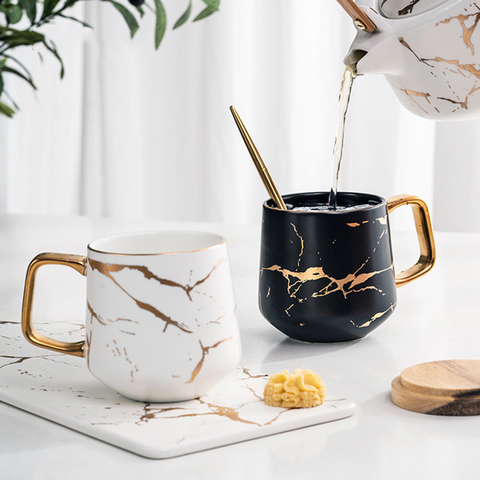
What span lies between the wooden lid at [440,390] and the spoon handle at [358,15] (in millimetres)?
264

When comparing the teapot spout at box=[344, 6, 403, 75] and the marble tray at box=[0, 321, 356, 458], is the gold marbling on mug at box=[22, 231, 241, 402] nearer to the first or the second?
the marble tray at box=[0, 321, 356, 458]

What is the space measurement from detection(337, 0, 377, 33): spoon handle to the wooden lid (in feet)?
0.87

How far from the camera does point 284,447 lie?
45 cm

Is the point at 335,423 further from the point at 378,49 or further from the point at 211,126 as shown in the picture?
the point at 211,126

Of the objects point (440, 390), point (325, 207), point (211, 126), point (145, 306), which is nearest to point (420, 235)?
point (325, 207)

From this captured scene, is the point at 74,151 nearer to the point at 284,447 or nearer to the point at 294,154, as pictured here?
the point at 294,154

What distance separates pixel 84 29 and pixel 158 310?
1942 millimetres

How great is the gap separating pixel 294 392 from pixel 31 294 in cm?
22

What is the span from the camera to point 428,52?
503 millimetres

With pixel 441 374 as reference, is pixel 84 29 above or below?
above

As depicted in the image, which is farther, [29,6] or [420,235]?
[29,6]

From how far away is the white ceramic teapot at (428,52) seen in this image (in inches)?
19.1

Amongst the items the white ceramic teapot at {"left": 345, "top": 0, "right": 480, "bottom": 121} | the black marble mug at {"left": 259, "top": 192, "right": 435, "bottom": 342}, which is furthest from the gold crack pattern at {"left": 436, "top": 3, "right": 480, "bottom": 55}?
the black marble mug at {"left": 259, "top": 192, "right": 435, "bottom": 342}

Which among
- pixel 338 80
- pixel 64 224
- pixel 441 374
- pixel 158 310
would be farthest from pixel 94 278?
pixel 338 80
